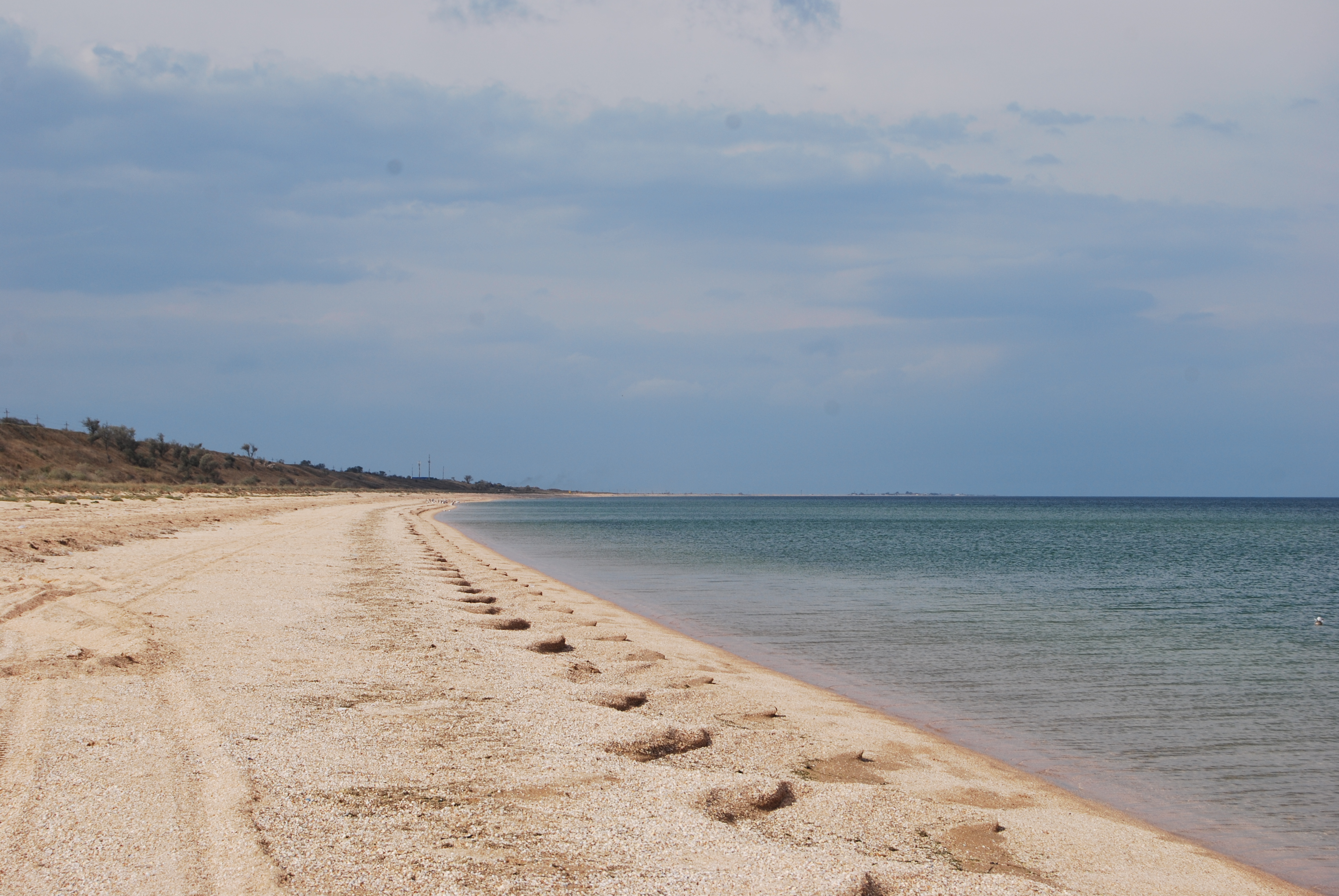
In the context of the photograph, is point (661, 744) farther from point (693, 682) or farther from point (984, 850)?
point (693, 682)

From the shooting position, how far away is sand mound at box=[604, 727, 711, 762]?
6012 mm

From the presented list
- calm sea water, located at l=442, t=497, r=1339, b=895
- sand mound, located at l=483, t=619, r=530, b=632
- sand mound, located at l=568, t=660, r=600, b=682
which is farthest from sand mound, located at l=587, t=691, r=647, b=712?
sand mound, located at l=483, t=619, r=530, b=632

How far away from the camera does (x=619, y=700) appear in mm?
7570

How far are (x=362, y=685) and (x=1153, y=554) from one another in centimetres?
3960

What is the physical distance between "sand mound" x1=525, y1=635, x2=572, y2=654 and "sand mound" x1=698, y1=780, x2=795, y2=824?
5.03 m

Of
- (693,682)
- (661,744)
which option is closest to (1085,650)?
(693,682)

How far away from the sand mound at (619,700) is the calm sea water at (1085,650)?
3.30 metres

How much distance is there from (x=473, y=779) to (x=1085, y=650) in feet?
37.3

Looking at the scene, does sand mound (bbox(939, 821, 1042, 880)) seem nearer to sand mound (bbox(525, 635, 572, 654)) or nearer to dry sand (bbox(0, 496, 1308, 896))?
dry sand (bbox(0, 496, 1308, 896))

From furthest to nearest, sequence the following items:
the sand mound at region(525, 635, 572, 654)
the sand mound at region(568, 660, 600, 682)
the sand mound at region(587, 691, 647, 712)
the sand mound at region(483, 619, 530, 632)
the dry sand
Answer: the sand mound at region(483, 619, 530, 632) < the sand mound at region(525, 635, 572, 654) < the sand mound at region(568, 660, 600, 682) < the sand mound at region(587, 691, 647, 712) < the dry sand

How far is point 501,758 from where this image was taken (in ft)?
18.6

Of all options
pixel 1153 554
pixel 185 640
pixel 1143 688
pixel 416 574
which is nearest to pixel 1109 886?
pixel 1143 688

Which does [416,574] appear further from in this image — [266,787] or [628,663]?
[266,787]

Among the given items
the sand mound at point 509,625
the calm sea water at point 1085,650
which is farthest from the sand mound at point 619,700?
the sand mound at point 509,625
